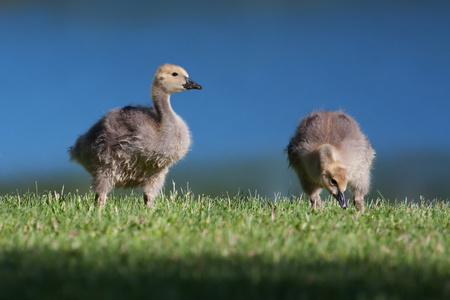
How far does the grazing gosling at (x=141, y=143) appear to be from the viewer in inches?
339

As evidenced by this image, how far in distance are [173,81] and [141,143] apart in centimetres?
133

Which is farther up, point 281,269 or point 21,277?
point 281,269

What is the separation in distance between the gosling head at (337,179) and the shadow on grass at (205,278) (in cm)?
412

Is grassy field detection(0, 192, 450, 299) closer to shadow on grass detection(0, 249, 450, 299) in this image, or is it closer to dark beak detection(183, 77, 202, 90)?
shadow on grass detection(0, 249, 450, 299)

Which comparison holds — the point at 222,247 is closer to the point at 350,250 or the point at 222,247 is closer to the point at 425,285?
the point at 350,250

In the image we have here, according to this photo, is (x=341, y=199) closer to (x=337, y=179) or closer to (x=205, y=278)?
(x=337, y=179)

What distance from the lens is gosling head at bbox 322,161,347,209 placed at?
28.4 ft

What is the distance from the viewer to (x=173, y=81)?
908 centimetres

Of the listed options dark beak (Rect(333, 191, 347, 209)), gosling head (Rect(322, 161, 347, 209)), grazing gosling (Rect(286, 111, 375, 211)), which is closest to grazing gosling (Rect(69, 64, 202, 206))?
grazing gosling (Rect(286, 111, 375, 211))

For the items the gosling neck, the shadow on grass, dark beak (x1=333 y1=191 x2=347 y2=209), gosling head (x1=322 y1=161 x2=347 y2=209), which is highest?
the gosling neck

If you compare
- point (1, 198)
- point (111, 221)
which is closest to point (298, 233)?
point (111, 221)

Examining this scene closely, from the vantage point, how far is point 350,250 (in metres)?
5.02

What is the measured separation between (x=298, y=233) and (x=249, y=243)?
102cm

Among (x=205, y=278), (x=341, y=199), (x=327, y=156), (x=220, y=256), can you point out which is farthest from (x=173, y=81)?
(x=205, y=278)
